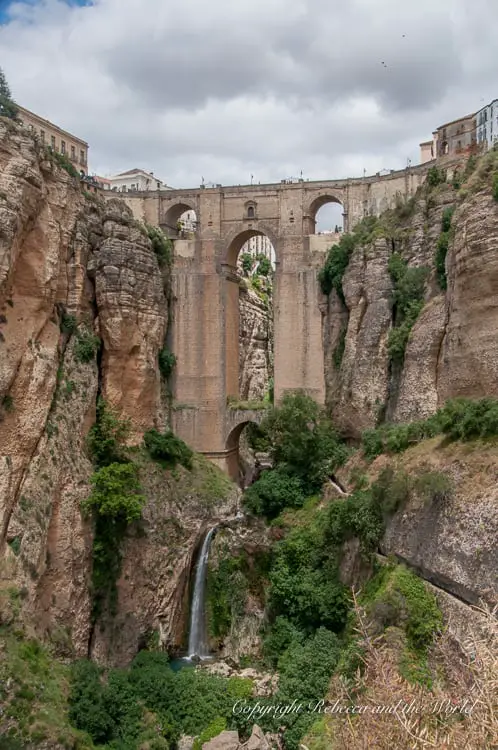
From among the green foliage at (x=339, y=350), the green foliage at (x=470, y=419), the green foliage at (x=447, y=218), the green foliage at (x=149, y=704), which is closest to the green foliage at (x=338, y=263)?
the green foliage at (x=339, y=350)

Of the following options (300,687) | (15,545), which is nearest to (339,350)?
(300,687)

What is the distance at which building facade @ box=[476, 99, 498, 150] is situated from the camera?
2753cm

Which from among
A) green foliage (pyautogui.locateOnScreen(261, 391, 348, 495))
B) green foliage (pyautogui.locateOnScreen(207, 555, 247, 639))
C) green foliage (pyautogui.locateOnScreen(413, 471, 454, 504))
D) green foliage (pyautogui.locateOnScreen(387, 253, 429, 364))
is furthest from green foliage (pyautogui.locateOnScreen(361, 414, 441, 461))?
green foliage (pyautogui.locateOnScreen(207, 555, 247, 639))

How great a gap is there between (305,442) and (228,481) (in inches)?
153

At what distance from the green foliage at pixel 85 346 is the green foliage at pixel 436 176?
14.0 meters

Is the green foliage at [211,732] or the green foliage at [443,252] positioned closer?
the green foliage at [211,732]

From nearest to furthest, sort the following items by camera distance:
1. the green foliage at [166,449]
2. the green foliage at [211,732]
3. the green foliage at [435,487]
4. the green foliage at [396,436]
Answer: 1. the green foliage at [435,487]
2. the green foliage at [211,732]
3. the green foliage at [396,436]
4. the green foliage at [166,449]

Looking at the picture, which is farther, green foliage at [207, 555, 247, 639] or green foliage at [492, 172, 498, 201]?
green foliage at [207, 555, 247, 639]

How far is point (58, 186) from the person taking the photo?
820 inches

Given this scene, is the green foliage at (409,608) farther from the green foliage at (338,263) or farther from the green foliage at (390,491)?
the green foliage at (338,263)

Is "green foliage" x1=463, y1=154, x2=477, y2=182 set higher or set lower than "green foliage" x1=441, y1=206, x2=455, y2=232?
higher

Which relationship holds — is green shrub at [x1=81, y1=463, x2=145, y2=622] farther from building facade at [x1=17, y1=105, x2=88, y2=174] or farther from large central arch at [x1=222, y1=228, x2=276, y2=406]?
building facade at [x1=17, y1=105, x2=88, y2=174]

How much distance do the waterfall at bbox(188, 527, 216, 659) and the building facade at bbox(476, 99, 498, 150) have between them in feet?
64.9

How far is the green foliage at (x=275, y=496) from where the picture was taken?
23.1m
